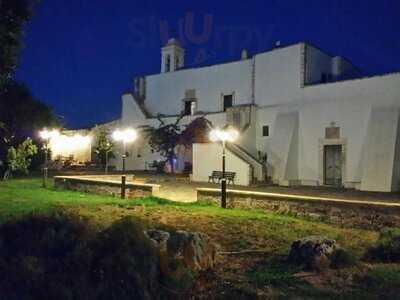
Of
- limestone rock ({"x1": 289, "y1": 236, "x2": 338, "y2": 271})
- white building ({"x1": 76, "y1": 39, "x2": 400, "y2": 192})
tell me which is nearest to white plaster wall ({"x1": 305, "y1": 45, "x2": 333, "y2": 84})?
white building ({"x1": 76, "y1": 39, "x2": 400, "y2": 192})

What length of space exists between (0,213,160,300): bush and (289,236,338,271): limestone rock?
245 centimetres

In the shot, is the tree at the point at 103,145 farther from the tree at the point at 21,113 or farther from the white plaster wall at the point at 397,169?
the white plaster wall at the point at 397,169

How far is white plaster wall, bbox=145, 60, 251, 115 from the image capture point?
28.1 m

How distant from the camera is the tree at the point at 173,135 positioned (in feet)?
91.3

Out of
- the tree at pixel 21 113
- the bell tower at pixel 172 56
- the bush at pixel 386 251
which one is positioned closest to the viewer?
the bush at pixel 386 251

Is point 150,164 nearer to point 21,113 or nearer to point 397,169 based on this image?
point 21,113

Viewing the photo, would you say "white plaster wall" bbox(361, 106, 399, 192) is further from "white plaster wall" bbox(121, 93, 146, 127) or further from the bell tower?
the bell tower

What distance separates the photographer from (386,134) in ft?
65.0

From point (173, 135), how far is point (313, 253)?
22734mm

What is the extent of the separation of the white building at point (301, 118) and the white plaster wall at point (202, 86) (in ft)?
0.23

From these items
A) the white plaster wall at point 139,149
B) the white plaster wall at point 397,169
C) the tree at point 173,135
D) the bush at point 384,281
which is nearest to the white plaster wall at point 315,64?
the white plaster wall at point 397,169

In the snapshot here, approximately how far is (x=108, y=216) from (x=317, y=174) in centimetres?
1421

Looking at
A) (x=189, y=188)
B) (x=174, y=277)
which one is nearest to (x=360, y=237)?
(x=174, y=277)

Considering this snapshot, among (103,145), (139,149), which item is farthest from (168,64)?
(103,145)
